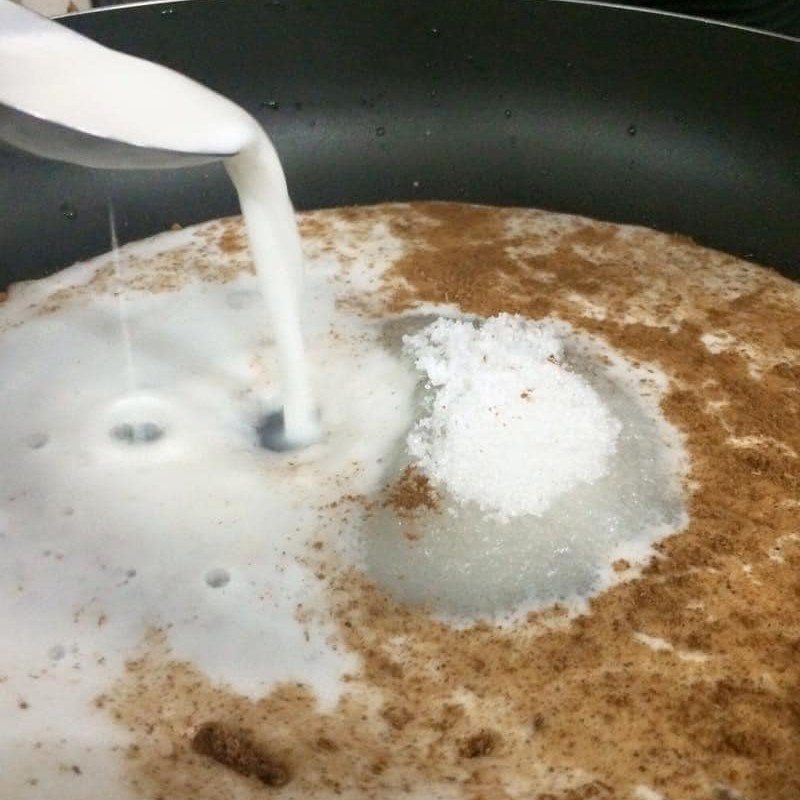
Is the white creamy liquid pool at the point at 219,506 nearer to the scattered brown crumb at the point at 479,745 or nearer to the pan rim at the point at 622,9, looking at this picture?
the scattered brown crumb at the point at 479,745

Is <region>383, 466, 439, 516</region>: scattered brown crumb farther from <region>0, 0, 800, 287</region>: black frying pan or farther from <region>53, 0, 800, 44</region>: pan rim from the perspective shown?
<region>53, 0, 800, 44</region>: pan rim

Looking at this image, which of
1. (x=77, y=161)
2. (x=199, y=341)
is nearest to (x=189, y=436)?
(x=199, y=341)

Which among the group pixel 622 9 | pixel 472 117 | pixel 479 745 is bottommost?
pixel 479 745

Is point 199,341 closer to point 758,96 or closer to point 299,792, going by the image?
point 299,792

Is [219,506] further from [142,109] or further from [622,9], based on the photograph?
[622,9]

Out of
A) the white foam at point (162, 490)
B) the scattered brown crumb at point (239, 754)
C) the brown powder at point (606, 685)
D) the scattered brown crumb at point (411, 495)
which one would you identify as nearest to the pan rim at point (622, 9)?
the white foam at point (162, 490)

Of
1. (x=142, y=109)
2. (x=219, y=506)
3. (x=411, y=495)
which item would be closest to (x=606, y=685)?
(x=411, y=495)

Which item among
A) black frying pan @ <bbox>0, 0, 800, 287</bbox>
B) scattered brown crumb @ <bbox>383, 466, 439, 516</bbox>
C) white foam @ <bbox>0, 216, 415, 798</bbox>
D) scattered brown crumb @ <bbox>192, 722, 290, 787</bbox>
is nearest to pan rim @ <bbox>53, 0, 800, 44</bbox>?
black frying pan @ <bbox>0, 0, 800, 287</bbox>
